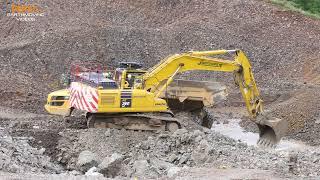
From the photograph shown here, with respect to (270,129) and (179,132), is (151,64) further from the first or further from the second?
(179,132)

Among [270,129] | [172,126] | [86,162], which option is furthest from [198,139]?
[270,129]

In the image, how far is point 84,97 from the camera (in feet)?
51.1

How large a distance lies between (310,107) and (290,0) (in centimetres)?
1610

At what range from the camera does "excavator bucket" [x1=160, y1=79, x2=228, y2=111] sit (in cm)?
1759

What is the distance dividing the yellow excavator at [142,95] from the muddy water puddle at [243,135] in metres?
0.86

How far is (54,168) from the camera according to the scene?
13320 millimetres

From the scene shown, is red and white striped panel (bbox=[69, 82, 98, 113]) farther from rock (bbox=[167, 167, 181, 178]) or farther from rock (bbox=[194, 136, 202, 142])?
rock (bbox=[167, 167, 181, 178])

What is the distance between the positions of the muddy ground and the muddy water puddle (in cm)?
22

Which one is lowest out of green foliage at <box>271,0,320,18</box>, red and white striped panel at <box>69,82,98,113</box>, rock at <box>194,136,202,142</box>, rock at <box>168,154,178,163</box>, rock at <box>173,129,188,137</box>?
rock at <box>168,154,178,163</box>

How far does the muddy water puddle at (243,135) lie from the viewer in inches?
679

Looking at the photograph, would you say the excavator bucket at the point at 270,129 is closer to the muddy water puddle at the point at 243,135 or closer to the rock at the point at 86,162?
the muddy water puddle at the point at 243,135

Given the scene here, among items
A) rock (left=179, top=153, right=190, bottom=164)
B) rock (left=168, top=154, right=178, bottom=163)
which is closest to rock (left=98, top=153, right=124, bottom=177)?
rock (left=168, top=154, right=178, bottom=163)

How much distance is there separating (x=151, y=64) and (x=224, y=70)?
9.03 metres

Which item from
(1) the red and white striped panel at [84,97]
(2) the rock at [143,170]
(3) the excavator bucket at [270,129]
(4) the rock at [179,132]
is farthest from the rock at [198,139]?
(3) the excavator bucket at [270,129]
